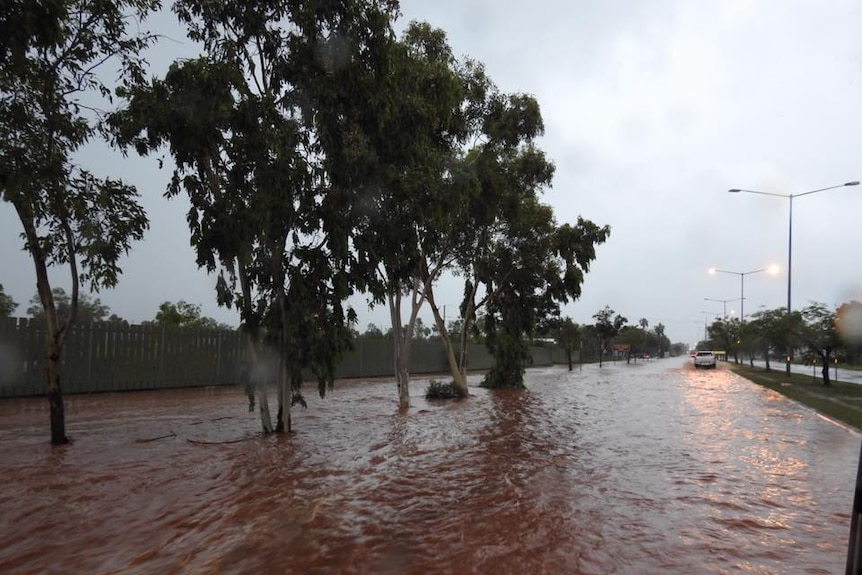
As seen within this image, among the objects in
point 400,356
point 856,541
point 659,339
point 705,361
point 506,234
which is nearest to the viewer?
point 856,541

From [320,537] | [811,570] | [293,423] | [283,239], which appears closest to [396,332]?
[293,423]

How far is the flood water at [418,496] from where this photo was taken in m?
4.29

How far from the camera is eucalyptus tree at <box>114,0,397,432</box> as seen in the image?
7.61 meters

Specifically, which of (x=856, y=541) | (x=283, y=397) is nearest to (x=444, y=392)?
(x=283, y=397)

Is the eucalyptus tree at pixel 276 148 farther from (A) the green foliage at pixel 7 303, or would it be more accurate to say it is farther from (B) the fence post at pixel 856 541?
(A) the green foliage at pixel 7 303

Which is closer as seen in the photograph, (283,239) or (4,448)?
(4,448)

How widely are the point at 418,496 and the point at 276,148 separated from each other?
183 inches

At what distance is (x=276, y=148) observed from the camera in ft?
25.0

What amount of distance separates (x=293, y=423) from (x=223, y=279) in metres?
3.76

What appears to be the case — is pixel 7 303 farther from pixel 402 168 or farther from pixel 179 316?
pixel 402 168

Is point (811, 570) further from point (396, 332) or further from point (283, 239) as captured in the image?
→ point (396, 332)

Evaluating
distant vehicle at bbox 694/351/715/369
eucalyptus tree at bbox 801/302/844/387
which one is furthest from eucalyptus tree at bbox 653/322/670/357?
eucalyptus tree at bbox 801/302/844/387

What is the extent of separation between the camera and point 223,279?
8422 millimetres

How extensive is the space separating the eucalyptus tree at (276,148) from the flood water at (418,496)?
6.85ft
